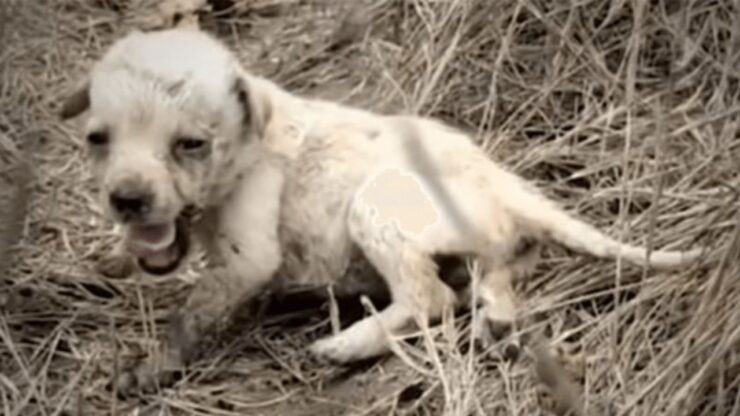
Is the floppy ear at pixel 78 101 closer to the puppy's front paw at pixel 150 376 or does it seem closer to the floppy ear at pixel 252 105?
the floppy ear at pixel 252 105

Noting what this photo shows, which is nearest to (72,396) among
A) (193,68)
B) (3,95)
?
(193,68)

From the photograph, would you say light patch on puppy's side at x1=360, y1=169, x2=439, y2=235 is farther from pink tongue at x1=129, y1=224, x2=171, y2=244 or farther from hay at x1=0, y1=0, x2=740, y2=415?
pink tongue at x1=129, y1=224, x2=171, y2=244

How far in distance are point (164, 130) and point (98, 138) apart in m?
0.14

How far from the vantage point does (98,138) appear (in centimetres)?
416

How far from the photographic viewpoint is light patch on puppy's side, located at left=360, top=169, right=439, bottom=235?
4281 millimetres

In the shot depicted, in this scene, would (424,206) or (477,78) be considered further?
(477,78)

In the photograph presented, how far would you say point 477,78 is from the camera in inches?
204

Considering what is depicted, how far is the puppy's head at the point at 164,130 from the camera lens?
4.07 meters

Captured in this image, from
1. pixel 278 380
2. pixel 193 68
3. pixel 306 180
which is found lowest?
pixel 278 380

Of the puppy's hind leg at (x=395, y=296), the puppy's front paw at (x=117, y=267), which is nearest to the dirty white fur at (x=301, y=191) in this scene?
the puppy's hind leg at (x=395, y=296)

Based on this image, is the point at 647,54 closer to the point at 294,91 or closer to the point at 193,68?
the point at 294,91

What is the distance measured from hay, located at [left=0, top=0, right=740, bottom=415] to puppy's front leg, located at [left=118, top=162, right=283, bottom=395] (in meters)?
0.06

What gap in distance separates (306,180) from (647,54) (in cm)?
112

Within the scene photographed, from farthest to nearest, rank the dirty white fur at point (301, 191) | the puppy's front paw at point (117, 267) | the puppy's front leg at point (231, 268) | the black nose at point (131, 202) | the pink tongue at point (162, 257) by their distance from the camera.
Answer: the puppy's front paw at point (117, 267), the puppy's front leg at point (231, 268), the pink tongue at point (162, 257), the dirty white fur at point (301, 191), the black nose at point (131, 202)
